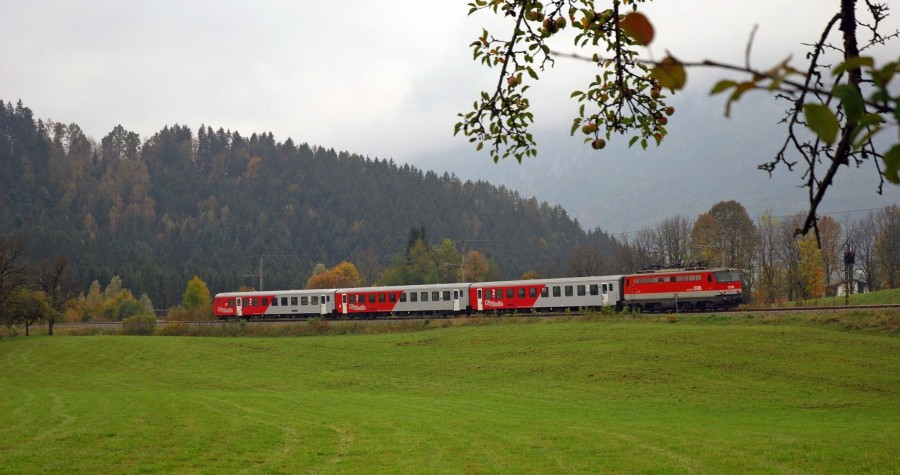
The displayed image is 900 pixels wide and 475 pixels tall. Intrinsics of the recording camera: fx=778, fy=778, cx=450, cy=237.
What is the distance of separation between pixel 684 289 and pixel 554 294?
8156 millimetres

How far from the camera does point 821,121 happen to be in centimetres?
194

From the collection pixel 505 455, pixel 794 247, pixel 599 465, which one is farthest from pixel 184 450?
pixel 794 247

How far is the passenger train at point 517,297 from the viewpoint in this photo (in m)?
46.3

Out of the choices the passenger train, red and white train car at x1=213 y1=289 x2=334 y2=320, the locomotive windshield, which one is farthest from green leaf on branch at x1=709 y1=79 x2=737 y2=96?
red and white train car at x1=213 y1=289 x2=334 y2=320

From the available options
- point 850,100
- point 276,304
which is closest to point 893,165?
point 850,100

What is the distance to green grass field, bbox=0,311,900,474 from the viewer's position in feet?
40.3

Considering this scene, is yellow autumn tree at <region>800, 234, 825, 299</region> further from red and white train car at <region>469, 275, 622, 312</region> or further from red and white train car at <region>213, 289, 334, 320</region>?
red and white train car at <region>213, 289, 334, 320</region>

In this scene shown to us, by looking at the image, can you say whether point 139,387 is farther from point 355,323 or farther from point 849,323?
point 849,323

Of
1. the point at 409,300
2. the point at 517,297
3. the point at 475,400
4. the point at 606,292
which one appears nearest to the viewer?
the point at 475,400

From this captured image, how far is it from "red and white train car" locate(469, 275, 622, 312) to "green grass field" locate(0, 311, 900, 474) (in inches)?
203

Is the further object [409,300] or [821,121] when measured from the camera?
[409,300]

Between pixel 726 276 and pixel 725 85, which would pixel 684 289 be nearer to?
pixel 726 276

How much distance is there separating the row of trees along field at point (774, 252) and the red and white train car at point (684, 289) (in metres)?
16.8

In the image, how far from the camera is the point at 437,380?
1220 inches
